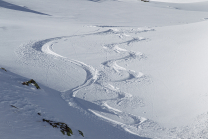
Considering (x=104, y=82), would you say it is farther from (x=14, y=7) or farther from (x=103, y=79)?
(x=14, y=7)

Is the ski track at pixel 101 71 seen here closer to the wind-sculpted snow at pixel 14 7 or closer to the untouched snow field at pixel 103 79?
the untouched snow field at pixel 103 79

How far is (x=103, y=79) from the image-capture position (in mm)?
4746

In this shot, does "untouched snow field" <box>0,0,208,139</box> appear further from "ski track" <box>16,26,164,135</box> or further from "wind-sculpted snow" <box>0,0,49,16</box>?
"wind-sculpted snow" <box>0,0,49,16</box>

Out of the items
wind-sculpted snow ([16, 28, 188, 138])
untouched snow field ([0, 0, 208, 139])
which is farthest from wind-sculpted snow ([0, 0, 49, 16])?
wind-sculpted snow ([16, 28, 188, 138])

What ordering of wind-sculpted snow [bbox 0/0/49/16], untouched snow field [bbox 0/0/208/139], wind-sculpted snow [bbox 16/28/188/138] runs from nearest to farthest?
untouched snow field [bbox 0/0/208/139], wind-sculpted snow [bbox 16/28/188/138], wind-sculpted snow [bbox 0/0/49/16]

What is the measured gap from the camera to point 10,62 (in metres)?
4.59

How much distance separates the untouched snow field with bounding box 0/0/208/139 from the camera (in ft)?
9.09

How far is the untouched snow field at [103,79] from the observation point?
2772 mm

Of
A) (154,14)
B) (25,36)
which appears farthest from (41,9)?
(154,14)

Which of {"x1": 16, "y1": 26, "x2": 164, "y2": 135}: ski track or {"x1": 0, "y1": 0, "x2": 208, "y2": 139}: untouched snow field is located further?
{"x1": 16, "y1": 26, "x2": 164, "y2": 135}: ski track

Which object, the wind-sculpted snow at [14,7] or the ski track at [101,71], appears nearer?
the ski track at [101,71]

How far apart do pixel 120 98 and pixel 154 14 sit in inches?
352

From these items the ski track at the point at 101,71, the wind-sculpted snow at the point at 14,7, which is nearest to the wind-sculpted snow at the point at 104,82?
the ski track at the point at 101,71

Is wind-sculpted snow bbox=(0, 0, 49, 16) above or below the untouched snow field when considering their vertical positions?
above
